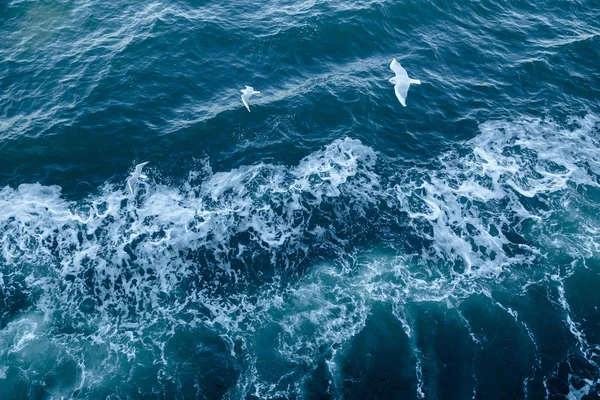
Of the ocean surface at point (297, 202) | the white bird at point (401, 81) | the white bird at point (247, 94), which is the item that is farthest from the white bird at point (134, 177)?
the white bird at point (401, 81)

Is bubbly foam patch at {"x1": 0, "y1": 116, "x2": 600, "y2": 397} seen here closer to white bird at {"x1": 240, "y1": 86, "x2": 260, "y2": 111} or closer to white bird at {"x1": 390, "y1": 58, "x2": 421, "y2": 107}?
white bird at {"x1": 390, "y1": 58, "x2": 421, "y2": 107}

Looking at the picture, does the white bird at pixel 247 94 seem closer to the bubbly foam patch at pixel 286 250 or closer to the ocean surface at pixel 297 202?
the ocean surface at pixel 297 202

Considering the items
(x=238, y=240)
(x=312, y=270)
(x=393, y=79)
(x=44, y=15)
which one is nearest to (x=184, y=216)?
(x=238, y=240)

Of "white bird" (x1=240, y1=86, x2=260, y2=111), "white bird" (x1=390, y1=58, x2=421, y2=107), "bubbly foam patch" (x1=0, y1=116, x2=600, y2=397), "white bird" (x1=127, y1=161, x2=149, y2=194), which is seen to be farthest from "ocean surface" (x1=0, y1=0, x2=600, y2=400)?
"white bird" (x1=390, y1=58, x2=421, y2=107)

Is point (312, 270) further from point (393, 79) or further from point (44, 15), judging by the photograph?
point (44, 15)

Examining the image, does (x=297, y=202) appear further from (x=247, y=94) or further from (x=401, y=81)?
(x=401, y=81)

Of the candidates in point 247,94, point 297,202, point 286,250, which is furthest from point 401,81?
point 286,250
